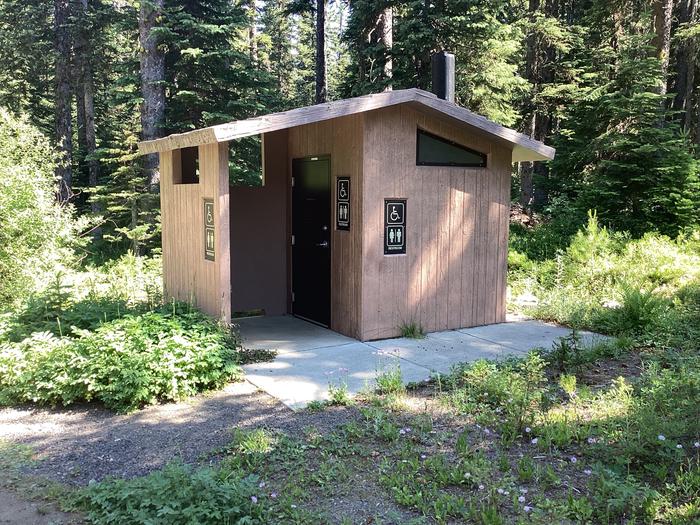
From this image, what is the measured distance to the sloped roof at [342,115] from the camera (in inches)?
234

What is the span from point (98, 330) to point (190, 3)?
40.9ft

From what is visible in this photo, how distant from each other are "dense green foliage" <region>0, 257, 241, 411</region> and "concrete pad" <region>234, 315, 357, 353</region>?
101 centimetres

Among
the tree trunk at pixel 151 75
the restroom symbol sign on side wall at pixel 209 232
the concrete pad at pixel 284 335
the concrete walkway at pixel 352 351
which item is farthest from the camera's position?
the tree trunk at pixel 151 75

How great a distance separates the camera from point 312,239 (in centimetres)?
823

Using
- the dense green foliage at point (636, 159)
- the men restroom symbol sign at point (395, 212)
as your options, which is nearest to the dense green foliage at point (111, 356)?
the men restroom symbol sign at point (395, 212)

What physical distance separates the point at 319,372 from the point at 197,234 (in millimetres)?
2250

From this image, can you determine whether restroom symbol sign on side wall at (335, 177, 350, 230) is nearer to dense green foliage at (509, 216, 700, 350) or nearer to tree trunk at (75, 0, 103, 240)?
dense green foliage at (509, 216, 700, 350)

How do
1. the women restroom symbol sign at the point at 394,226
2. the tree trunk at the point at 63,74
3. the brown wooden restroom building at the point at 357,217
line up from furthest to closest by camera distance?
the tree trunk at the point at 63,74 → the women restroom symbol sign at the point at 394,226 → the brown wooden restroom building at the point at 357,217

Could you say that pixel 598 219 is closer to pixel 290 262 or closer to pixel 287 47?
pixel 290 262

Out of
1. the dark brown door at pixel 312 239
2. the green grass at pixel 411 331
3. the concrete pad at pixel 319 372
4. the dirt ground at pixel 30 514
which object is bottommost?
the dirt ground at pixel 30 514

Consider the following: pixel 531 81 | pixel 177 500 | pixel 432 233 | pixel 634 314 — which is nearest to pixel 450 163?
pixel 432 233

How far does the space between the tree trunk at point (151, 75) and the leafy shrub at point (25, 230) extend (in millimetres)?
4658

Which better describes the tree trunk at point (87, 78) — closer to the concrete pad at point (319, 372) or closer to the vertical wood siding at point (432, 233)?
the vertical wood siding at point (432, 233)

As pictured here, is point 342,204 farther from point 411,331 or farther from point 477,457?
point 477,457
